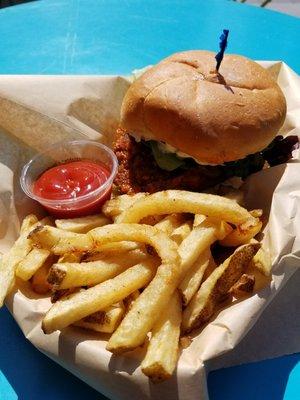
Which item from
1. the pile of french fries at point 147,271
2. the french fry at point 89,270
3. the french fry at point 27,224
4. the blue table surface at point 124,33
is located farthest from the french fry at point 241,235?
the blue table surface at point 124,33

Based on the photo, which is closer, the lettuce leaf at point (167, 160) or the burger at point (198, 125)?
the burger at point (198, 125)

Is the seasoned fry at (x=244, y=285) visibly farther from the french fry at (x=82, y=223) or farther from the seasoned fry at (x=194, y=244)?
the french fry at (x=82, y=223)

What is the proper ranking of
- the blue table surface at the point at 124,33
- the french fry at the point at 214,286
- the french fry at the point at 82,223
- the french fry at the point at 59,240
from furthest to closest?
the blue table surface at the point at 124,33 → the french fry at the point at 82,223 → the french fry at the point at 59,240 → the french fry at the point at 214,286

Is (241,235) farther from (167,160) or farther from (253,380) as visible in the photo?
(167,160)

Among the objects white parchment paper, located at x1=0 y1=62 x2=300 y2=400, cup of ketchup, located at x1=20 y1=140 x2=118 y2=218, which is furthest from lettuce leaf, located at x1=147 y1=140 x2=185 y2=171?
white parchment paper, located at x1=0 y1=62 x2=300 y2=400

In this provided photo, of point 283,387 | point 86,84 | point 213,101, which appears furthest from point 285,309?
point 86,84

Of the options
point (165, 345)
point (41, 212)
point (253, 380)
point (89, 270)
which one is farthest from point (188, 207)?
point (41, 212)

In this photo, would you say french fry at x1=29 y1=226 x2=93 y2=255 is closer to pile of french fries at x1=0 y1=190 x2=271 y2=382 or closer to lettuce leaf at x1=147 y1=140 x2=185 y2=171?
pile of french fries at x1=0 y1=190 x2=271 y2=382
